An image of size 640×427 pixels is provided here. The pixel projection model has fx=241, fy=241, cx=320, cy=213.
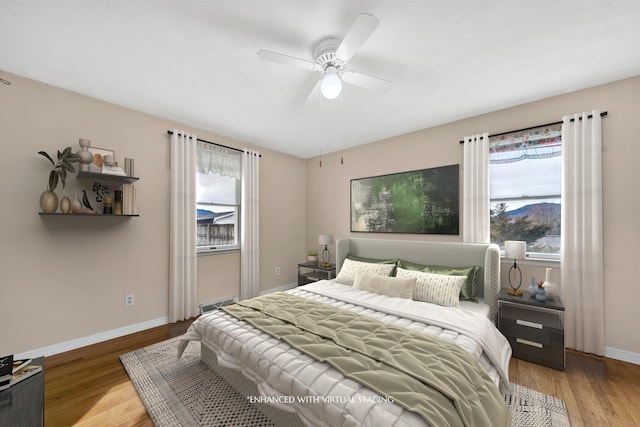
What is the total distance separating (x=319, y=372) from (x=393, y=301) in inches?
53.8

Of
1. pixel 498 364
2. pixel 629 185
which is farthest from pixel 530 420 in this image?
pixel 629 185

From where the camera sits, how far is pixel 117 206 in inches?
105

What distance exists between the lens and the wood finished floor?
165 centimetres

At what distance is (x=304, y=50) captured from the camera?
1.88 meters

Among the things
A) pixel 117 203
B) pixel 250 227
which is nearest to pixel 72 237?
pixel 117 203

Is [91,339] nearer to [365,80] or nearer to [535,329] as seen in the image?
[365,80]

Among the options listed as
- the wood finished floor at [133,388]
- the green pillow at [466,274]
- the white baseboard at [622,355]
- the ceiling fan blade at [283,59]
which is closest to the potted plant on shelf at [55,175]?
the wood finished floor at [133,388]

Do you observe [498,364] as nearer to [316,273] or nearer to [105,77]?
[316,273]

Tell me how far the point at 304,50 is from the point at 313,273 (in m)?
3.62

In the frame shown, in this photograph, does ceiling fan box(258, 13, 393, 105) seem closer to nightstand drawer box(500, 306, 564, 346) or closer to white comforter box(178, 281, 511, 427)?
white comforter box(178, 281, 511, 427)

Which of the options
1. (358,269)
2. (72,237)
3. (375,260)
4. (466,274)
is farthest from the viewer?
(375,260)

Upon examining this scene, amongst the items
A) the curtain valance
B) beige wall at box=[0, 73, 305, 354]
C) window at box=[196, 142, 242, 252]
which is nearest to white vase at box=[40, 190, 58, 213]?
beige wall at box=[0, 73, 305, 354]

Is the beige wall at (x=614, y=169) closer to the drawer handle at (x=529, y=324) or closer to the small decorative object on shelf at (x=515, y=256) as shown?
the small decorative object on shelf at (x=515, y=256)

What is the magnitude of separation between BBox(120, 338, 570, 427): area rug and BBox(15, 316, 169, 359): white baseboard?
660 mm
